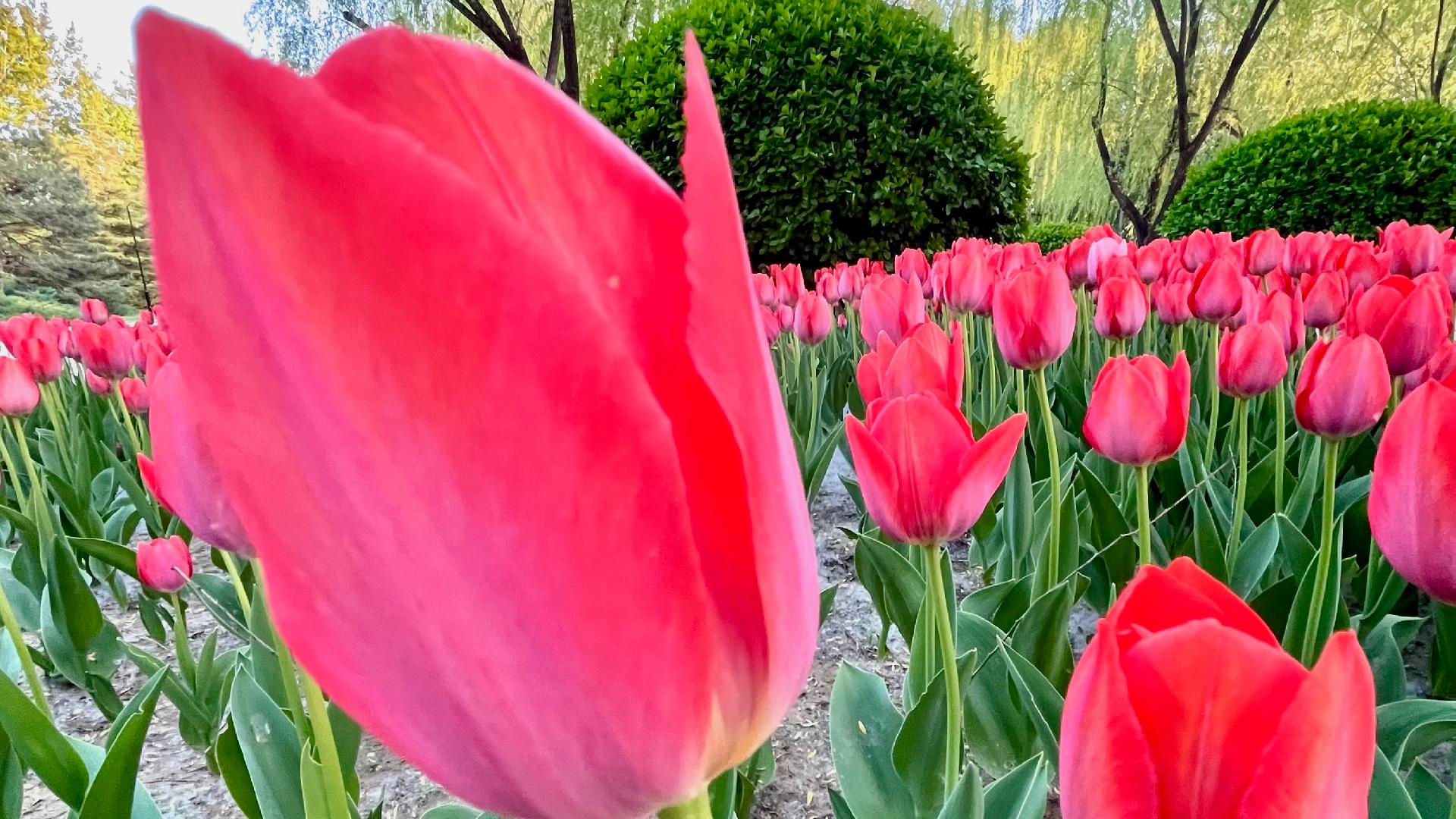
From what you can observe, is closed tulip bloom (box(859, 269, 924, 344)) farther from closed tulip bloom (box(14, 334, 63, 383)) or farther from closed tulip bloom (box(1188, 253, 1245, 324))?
closed tulip bloom (box(14, 334, 63, 383))

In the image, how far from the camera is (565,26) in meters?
4.31

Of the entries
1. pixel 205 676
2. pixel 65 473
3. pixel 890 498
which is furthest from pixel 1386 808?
pixel 65 473

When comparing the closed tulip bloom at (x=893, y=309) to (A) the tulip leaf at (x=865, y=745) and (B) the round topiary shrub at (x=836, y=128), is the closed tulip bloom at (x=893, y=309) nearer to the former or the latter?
(A) the tulip leaf at (x=865, y=745)

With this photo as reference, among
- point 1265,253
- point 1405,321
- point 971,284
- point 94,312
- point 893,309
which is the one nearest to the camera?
point 1405,321

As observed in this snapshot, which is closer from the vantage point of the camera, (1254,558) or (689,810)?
(689,810)

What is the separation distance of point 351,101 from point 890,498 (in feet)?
1.36

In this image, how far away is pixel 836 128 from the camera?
10.2 feet

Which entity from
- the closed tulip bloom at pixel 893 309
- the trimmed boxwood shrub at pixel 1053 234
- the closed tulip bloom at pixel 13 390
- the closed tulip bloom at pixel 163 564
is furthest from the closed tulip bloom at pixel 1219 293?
the trimmed boxwood shrub at pixel 1053 234

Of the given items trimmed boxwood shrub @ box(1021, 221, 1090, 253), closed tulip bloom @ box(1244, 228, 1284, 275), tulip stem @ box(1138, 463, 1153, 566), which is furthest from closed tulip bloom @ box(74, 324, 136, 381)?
trimmed boxwood shrub @ box(1021, 221, 1090, 253)

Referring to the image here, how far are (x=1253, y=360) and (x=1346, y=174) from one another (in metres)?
4.07

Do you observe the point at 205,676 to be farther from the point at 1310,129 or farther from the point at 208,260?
the point at 1310,129

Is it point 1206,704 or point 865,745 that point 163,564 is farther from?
point 1206,704

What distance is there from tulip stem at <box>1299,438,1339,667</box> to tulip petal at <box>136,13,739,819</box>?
0.65 meters

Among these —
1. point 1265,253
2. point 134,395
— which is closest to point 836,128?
point 1265,253
